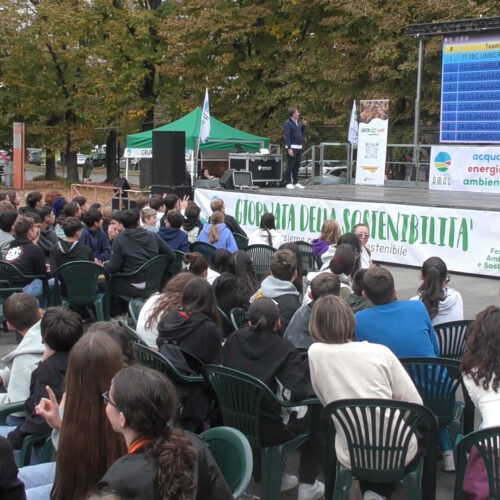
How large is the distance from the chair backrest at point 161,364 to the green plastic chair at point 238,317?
4.29 feet

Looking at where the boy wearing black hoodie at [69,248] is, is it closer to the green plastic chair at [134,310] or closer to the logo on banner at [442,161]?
the green plastic chair at [134,310]

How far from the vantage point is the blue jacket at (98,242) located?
841cm

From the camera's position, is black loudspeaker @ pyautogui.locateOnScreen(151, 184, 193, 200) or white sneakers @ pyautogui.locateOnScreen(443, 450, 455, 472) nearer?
white sneakers @ pyautogui.locateOnScreen(443, 450, 455, 472)

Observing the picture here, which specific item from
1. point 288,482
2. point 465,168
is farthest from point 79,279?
point 465,168

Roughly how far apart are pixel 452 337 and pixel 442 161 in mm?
11054

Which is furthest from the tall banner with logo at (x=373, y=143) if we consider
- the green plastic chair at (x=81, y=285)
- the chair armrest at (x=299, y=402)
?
the chair armrest at (x=299, y=402)

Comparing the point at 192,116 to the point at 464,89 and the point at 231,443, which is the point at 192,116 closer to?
the point at 464,89

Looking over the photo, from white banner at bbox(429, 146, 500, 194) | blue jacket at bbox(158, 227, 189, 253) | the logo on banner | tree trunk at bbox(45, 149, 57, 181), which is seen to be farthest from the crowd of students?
tree trunk at bbox(45, 149, 57, 181)

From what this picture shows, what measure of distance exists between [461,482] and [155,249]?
5007mm

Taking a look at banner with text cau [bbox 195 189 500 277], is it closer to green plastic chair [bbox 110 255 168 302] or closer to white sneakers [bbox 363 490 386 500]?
green plastic chair [bbox 110 255 168 302]

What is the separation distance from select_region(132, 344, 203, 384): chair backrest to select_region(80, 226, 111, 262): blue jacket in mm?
4232

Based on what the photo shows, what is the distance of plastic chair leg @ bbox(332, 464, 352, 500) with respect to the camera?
3.64 metres

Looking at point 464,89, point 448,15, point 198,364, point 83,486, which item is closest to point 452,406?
point 198,364

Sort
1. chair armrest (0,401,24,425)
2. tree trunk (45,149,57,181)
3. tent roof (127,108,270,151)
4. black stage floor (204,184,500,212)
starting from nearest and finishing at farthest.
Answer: chair armrest (0,401,24,425), black stage floor (204,184,500,212), tent roof (127,108,270,151), tree trunk (45,149,57,181)
